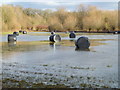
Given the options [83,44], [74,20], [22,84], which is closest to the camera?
[22,84]

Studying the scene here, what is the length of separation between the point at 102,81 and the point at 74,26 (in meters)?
68.3

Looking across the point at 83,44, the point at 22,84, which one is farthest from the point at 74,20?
the point at 22,84

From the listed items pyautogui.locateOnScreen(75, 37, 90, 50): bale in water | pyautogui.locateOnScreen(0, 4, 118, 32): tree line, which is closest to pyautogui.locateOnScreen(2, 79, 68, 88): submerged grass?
pyautogui.locateOnScreen(75, 37, 90, 50): bale in water

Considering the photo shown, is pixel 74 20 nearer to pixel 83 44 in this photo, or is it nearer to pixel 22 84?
pixel 83 44

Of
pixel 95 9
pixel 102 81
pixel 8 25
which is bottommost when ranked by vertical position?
pixel 102 81

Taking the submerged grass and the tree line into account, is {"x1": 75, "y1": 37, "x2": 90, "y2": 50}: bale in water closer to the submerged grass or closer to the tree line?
the submerged grass

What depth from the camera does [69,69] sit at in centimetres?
764

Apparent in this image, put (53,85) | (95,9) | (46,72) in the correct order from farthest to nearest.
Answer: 1. (95,9)
2. (46,72)
3. (53,85)

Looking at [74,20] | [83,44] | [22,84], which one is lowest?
[22,84]

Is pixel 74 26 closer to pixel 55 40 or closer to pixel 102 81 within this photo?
pixel 55 40

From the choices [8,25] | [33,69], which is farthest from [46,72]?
[8,25]

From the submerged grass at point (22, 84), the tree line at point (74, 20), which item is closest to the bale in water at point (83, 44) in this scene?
the submerged grass at point (22, 84)

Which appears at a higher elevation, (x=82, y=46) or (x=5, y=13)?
(x=5, y=13)

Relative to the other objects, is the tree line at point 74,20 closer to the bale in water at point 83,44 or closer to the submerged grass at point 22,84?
the bale in water at point 83,44
